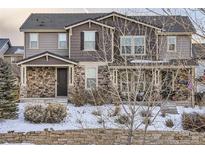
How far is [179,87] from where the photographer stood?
4.88 metres

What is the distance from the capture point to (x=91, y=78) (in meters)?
5.33

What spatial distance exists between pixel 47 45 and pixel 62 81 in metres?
0.51

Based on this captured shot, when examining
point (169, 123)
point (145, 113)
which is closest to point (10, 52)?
point (145, 113)

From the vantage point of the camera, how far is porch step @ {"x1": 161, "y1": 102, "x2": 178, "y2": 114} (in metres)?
4.96

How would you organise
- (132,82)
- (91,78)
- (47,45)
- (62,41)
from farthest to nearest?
(62,41) → (47,45) → (91,78) → (132,82)

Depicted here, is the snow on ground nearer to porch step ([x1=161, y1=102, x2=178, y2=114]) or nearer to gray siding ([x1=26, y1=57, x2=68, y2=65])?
porch step ([x1=161, y1=102, x2=178, y2=114])

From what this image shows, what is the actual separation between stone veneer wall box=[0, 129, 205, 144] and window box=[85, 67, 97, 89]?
525mm

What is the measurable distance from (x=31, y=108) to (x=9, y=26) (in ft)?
3.14

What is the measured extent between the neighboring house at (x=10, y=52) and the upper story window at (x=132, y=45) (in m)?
1.18

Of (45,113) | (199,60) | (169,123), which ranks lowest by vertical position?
(169,123)

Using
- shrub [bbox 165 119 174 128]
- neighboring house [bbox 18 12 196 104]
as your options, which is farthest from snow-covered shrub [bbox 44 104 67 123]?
shrub [bbox 165 119 174 128]

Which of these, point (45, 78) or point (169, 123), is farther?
point (45, 78)

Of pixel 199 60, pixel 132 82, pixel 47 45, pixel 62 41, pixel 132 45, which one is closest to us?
pixel 199 60

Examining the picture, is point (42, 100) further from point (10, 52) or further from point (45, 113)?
point (10, 52)
